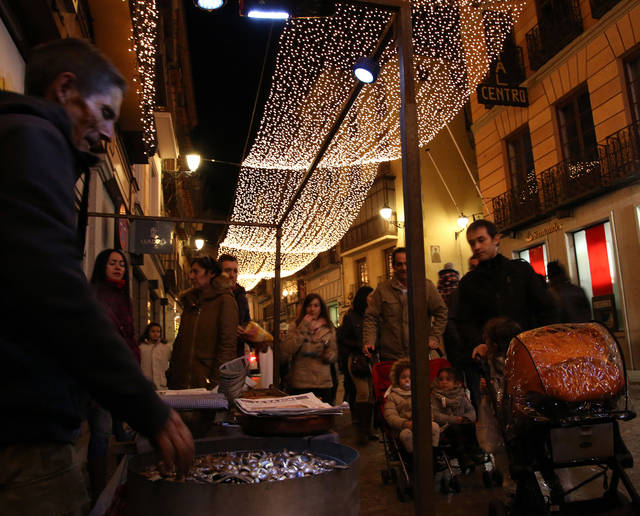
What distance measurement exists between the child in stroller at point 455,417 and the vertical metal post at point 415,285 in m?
2.32

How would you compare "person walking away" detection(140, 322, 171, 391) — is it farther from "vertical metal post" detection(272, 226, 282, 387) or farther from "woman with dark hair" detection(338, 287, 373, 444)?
"vertical metal post" detection(272, 226, 282, 387)

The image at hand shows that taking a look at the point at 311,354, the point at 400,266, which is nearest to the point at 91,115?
the point at 400,266

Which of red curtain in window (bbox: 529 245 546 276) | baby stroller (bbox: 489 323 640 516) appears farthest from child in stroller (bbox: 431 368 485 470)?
red curtain in window (bbox: 529 245 546 276)

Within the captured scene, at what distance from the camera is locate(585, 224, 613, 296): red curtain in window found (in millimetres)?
15891

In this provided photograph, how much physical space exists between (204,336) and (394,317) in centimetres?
243

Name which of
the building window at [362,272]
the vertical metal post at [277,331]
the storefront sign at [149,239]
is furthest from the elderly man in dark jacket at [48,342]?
the building window at [362,272]

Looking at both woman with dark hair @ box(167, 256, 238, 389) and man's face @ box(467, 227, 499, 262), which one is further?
woman with dark hair @ box(167, 256, 238, 389)

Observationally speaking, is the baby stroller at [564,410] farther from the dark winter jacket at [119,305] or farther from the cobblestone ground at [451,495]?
the dark winter jacket at [119,305]

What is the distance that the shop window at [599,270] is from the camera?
15.5m

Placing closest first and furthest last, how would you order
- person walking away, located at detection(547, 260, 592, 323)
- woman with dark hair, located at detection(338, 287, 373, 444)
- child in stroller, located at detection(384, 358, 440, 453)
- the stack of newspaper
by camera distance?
the stack of newspaper < child in stroller, located at detection(384, 358, 440, 453) < person walking away, located at detection(547, 260, 592, 323) < woman with dark hair, located at detection(338, 287, 373, 444)

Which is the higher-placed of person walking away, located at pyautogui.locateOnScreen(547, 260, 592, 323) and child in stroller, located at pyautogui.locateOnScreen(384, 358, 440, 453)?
person walking away, located at pyautogui.locateOnScreen(547, 260, 592, 323)

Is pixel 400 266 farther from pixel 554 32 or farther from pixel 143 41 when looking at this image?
pixel 554 32

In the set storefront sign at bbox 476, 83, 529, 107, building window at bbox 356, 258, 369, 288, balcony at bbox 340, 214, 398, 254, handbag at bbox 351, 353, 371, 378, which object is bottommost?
handbag at bbox 351, 353, 371, 378

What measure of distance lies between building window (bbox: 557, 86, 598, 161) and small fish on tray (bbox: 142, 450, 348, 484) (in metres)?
16.5
